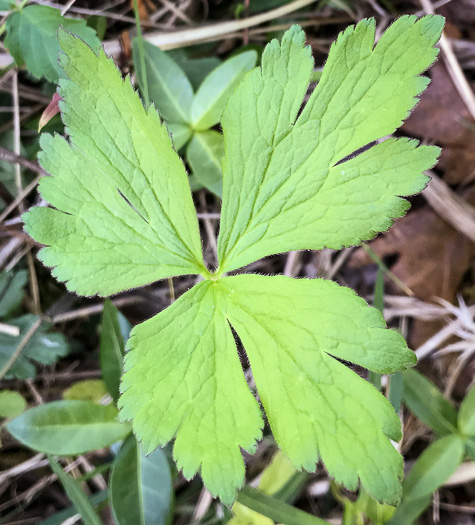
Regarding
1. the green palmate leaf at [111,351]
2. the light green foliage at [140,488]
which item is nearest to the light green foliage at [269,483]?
the light green foliage at [140,488]

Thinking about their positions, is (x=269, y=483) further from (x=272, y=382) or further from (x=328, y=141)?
(x=328, y=141)

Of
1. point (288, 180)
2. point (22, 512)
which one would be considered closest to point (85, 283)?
point (288, 180)

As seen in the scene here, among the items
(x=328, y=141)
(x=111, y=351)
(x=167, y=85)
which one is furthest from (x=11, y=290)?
(x=328, y=141)

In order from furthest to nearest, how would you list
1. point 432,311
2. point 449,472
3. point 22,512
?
point 432,311 → point 22,512 → point 449,472

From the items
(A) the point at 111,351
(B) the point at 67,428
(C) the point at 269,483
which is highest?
(A) the point at 111,351

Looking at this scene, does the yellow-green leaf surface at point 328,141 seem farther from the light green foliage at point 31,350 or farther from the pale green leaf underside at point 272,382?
the light green foliage at point 31,350

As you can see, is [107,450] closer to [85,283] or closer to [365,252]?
[85,283]

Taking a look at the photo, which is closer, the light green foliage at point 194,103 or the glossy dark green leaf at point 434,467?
the glossy dark green leaf at point 434,467

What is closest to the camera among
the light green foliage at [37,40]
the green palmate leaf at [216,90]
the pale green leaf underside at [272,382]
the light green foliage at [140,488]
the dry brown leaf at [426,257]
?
the pale green leaf underside at [272,382]
